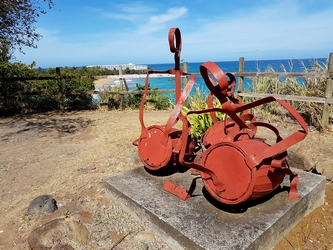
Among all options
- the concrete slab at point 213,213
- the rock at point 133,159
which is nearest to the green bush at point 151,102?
the rock at point 133,159

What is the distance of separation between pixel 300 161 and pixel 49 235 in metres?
2.64

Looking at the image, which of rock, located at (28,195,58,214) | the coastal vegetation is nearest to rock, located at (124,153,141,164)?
rock, located at (28,195,58,214)

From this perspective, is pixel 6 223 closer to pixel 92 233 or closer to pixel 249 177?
pixel 92 233

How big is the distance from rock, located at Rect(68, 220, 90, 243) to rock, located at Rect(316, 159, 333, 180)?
96.8 inches

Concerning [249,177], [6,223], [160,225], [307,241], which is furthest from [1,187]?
[307,241]

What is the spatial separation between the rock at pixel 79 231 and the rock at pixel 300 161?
2319 millimetres

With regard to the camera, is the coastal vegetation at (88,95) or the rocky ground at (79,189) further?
the coastal vegetation at (88,95)

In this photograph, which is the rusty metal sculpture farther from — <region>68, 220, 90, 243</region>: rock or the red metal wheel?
<region>68, 220, 90, 243</region>: rock

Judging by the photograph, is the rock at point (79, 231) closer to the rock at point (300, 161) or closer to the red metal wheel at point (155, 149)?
the red metal wheel at point (155, 149)

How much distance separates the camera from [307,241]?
1940mm

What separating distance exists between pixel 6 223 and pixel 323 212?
2.80 meters

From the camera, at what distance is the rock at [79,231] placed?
6.63 feet

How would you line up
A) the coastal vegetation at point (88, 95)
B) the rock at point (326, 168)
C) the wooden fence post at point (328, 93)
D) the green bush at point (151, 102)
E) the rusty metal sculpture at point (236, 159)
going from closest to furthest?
the rusty metal sculpture at point (236, 159) → the rock at point (326, 168) → the wooden fence post at point (328, 93) → the coastal vegetation at point (88, 95) → the green bush at point (151, 102)

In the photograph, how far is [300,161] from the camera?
119 inches
